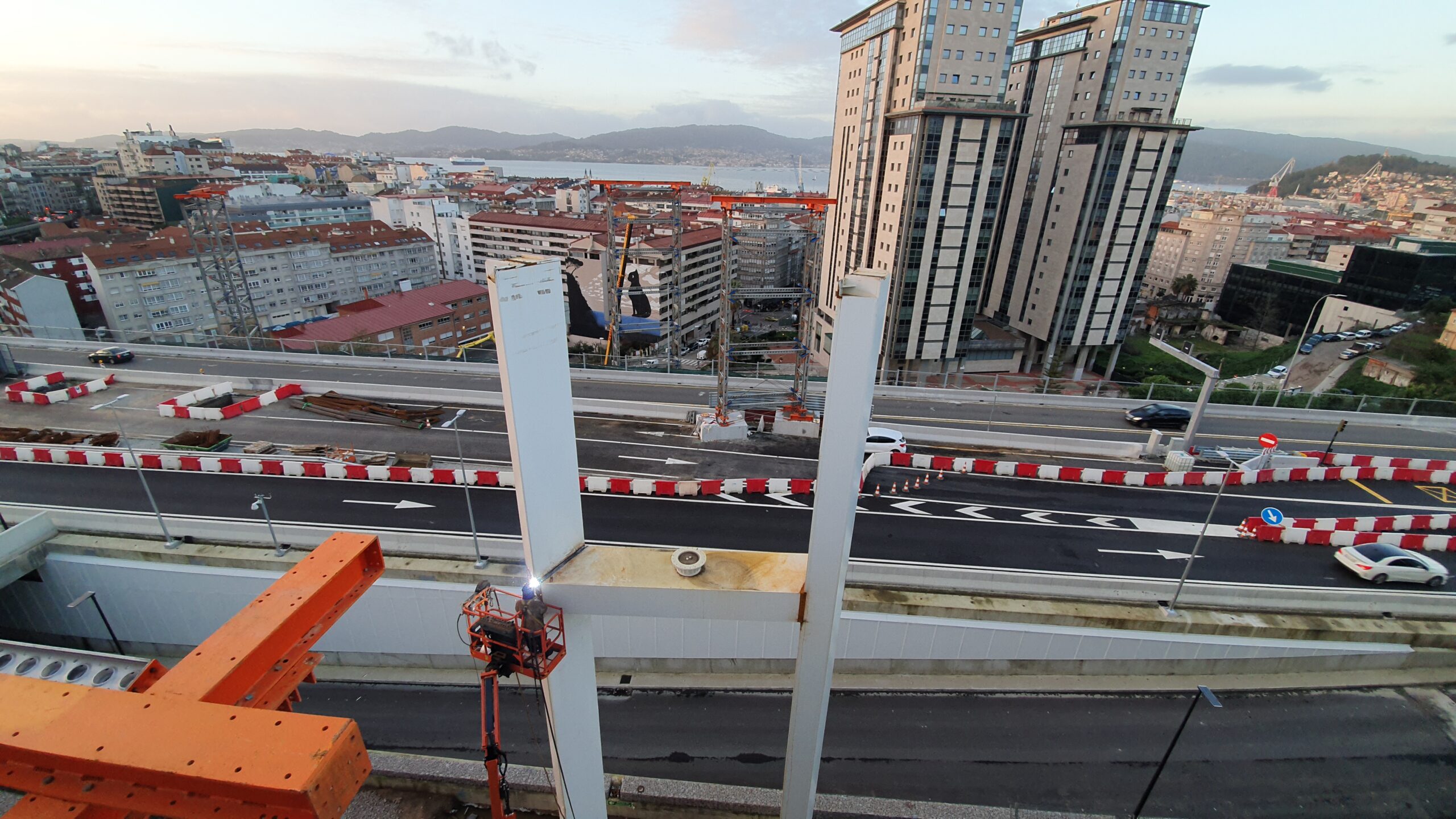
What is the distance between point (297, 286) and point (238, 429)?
185 feet

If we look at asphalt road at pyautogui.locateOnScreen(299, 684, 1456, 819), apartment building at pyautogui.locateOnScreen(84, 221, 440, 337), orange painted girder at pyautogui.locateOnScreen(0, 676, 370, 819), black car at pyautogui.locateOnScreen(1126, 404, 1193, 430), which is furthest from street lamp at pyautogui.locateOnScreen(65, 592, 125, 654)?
apartment building at pyautogui.locateOnScreen(84, 221, 440, 337)

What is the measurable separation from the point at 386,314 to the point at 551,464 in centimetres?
5518

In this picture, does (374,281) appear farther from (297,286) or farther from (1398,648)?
(1398,648)

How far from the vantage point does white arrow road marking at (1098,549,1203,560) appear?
1501cm

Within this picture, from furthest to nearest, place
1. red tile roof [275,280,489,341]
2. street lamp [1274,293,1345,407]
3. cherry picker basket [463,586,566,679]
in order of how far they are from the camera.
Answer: red tile roof [275,280,489,341]
street lamp [1274,293,1345,407]
cherry picker basket [463,586,566,679]

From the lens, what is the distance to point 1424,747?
10.9 m

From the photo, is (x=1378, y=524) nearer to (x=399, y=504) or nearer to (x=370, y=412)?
(x=399, y=504)

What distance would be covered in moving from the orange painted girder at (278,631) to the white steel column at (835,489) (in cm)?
488

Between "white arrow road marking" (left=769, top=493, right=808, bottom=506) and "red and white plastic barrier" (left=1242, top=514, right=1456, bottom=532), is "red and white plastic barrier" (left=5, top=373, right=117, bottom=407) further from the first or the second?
"red and white plastic barrier" (left=1242, top=514, right=1456, bottom=532)

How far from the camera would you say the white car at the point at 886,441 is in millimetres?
20234

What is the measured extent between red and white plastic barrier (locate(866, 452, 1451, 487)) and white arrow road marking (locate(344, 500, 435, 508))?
1445 centimetres

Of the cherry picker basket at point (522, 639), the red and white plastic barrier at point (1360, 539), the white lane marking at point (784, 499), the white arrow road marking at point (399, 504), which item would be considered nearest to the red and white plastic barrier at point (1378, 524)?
the red and white plastic barrier at point (1360, 539)

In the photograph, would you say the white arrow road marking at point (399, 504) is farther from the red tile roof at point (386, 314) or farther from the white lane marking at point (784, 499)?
the red tile roof at point (386, 314)

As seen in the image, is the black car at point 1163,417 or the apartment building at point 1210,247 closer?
the black car at point 1163,417
